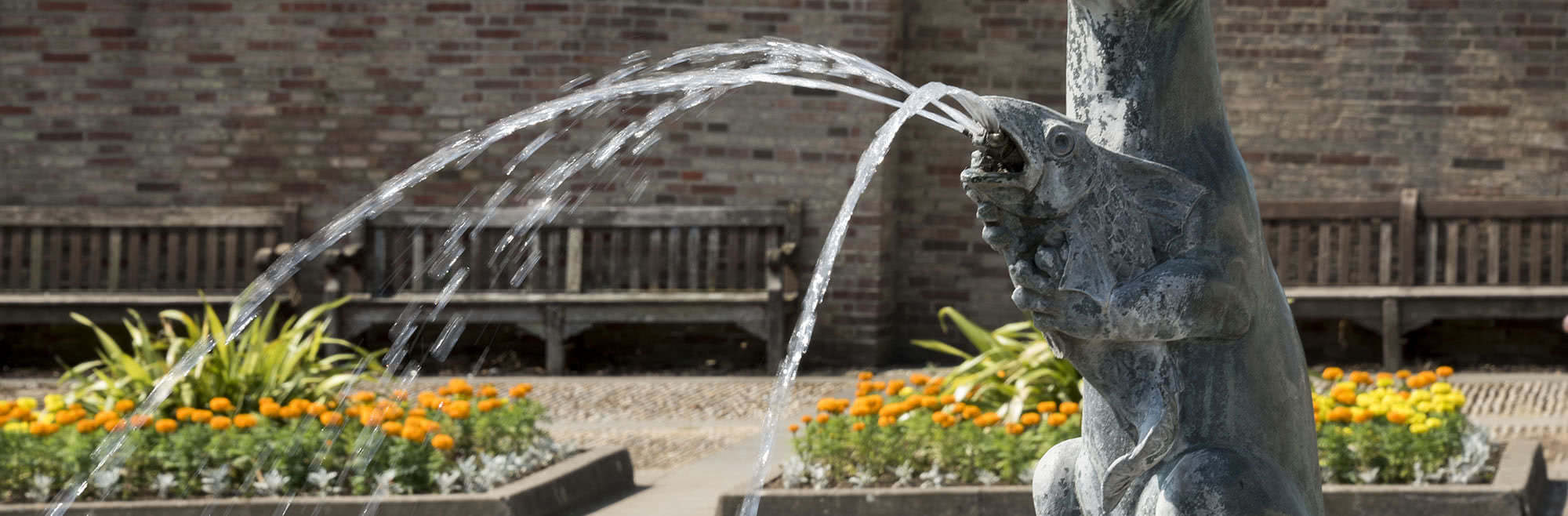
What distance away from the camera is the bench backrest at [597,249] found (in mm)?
10328

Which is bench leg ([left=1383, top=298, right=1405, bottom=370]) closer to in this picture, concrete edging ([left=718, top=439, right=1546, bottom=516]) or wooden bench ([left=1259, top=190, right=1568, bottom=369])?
wooden bench ([left=1259, top=190, right=1568, bottom=369])

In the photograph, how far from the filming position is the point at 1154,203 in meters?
2.52

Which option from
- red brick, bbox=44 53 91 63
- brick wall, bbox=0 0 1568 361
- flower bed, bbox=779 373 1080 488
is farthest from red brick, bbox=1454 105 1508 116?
red brick, bbox=44 53 91 63

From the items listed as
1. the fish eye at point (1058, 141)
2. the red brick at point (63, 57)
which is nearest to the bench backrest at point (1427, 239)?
the red brick at point (63, 57)

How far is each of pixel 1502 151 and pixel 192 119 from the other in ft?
25.9

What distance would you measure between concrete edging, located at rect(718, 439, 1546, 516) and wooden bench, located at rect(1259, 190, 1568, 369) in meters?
4.32

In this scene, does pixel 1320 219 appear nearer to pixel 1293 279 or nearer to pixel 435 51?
pixel 1293 279

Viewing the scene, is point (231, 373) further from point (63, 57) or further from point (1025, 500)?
point (63, 57)

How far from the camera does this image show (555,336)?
10086 millimetres

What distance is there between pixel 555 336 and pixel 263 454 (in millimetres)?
4380

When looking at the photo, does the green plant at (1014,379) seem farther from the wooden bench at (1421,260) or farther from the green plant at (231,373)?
the wooden bench at (1421,260)

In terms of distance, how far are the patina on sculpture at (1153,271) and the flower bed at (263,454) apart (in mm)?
3411

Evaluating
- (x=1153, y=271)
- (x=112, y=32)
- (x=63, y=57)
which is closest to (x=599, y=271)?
(x=112, y=32)

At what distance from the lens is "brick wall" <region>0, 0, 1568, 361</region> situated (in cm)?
1054
